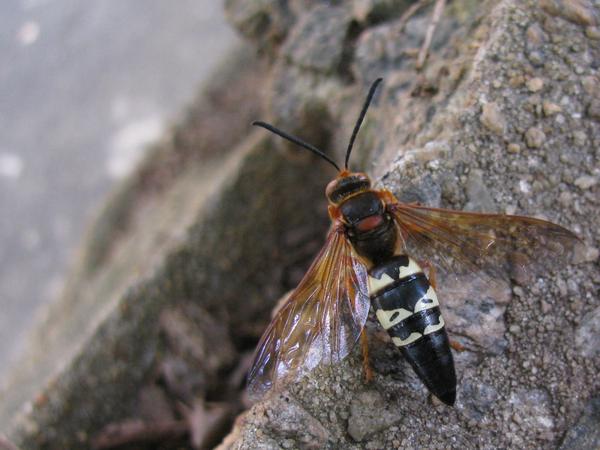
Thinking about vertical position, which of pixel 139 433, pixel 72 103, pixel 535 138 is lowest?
pixel 139 433

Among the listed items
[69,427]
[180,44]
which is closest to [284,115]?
[69,427]

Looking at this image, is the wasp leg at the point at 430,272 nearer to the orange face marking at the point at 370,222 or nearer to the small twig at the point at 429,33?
the orange face marking at the point at 370,222

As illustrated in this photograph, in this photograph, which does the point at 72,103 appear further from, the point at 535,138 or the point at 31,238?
the point at 535,138

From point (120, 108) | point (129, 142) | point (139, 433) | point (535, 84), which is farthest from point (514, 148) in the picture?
point (120, 108)

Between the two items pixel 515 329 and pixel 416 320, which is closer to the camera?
pixel 416 320

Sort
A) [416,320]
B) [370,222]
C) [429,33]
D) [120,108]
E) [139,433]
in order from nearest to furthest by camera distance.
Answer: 1. [416,320]
2. [370,222]
3. [429,33]
4. [139,433]
5. [120,108]

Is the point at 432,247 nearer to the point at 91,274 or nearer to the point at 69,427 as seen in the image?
the point at 69,427
